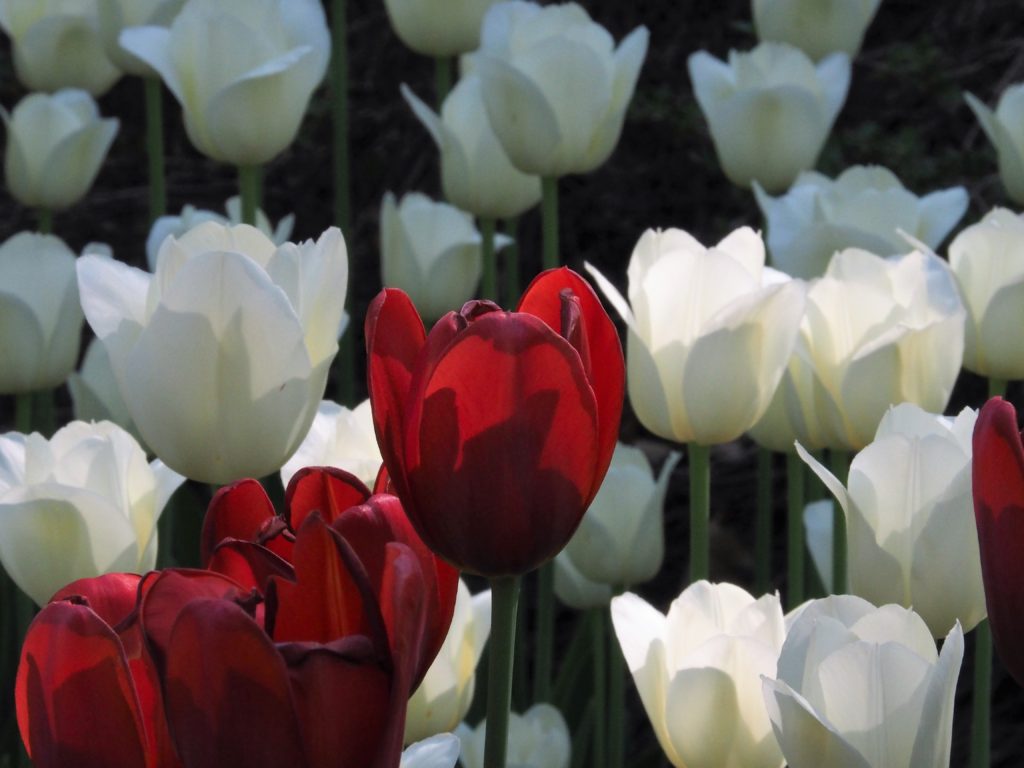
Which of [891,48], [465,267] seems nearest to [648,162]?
[891,48]

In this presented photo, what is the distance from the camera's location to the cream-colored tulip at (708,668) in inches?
25.7

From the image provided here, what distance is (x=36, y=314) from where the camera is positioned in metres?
1.24

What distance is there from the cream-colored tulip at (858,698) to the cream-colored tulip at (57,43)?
1.25 meters

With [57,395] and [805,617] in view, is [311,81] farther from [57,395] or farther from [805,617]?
[57,395]

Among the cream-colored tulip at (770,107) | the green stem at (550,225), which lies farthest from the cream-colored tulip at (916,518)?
the cream-colored tulip at (770,107)

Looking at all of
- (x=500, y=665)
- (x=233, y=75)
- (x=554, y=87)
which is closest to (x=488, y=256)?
(x=554, y=87)

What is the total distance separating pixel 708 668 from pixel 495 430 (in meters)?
0.20

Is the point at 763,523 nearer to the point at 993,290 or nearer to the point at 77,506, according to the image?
the point at 993,290

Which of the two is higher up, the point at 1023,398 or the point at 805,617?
the point at 805,617

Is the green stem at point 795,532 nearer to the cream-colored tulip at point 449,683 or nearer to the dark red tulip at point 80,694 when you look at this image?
the cream-colored tulip at point 449,683

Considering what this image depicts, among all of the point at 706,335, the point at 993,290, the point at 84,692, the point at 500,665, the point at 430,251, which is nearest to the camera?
the point at 84,692

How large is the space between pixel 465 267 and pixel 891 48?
91 centimetres

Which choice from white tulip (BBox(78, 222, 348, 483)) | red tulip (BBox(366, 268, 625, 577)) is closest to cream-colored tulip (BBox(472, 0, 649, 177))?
white tulip (BBox(78, 222, 348, 483))

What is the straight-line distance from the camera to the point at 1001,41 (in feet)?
7.04
